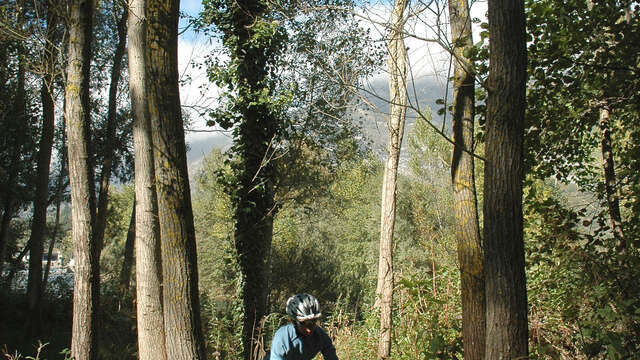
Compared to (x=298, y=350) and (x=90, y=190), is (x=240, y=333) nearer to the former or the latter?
(x=90, y=190)

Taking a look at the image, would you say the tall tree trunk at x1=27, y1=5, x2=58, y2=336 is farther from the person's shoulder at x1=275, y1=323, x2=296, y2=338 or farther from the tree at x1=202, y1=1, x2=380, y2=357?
the person's shoulder at x1=275, y1=323, x2=296, y2=338

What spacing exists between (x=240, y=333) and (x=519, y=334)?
679cm

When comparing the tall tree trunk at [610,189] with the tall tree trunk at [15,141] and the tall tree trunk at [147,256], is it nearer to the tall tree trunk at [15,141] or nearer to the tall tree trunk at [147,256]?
the tall tree trunk at [147,256]

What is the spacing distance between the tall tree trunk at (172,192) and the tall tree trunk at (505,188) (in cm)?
250

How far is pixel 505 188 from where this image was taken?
3.37m

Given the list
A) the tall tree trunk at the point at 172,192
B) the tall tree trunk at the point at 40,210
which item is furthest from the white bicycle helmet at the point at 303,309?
the tall tree trunk at the point at 40,210

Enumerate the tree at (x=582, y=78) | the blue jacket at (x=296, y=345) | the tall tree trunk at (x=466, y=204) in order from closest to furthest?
the blue jacket at (x=296, y=345) < the tall tree trunk at (x=466, y=204) < the tree at (x=582, y=78)

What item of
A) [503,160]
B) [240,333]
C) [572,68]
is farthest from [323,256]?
[503,160]

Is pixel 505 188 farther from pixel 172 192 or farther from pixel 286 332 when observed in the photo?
pixel 172 192

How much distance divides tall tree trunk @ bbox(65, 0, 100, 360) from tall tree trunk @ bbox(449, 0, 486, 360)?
4.45m

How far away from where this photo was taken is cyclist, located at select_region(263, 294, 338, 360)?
3649 mm

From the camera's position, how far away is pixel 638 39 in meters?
5.05

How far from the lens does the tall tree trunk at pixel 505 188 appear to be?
3.28 meters

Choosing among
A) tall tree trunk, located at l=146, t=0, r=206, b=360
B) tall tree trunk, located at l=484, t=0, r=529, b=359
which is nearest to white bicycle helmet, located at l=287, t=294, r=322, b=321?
tall tree trunk, located at l=146, t=0, r=206, b=360
